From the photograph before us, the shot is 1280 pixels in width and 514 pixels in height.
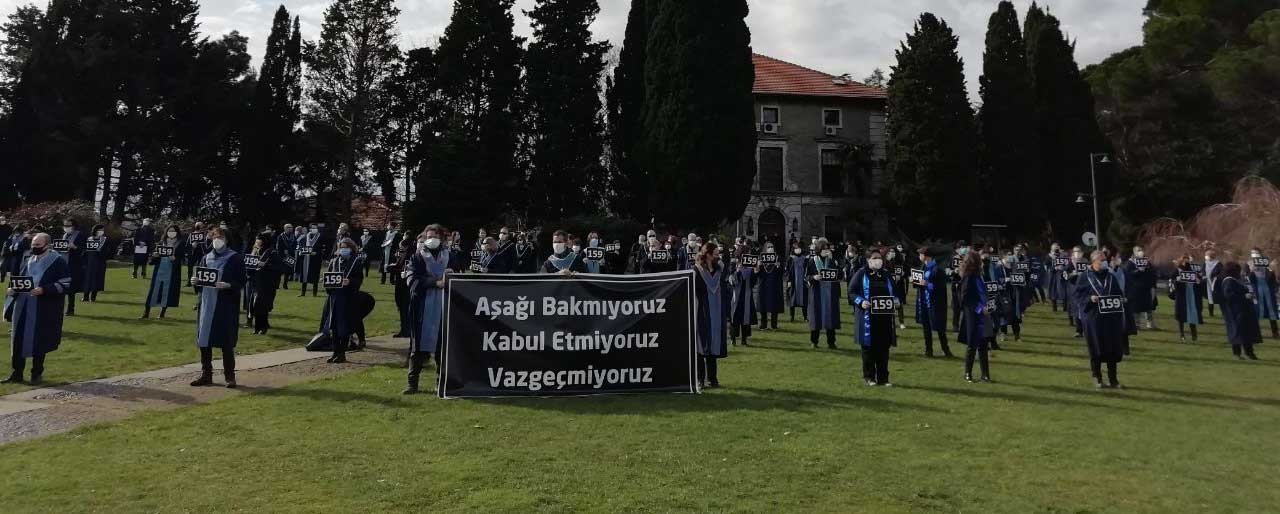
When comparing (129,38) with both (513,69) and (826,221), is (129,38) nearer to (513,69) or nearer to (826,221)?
(513,69)

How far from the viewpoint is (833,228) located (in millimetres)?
47625

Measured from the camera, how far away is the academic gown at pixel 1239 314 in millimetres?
14562

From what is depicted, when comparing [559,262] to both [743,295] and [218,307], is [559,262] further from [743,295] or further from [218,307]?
[218,307]

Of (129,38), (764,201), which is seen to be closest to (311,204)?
(129,38)

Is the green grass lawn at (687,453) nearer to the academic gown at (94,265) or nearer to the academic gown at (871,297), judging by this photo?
the academic gown at (871,297)

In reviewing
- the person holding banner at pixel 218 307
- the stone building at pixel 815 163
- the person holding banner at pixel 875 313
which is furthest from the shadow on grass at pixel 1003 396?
the stone building at pixel 815 163

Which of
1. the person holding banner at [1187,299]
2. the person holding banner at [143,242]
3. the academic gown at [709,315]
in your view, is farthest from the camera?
the person holding banner at [143,242]

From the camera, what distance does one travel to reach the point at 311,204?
5022 cm

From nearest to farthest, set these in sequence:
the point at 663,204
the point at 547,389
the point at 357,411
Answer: the point at 357,411 → the point at 547,389 → the point at 663,204

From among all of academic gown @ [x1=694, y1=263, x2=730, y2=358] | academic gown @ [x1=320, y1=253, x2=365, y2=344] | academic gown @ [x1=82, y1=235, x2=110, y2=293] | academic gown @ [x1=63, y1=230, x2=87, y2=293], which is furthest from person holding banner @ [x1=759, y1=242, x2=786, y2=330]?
academic gown @ [x1=82, y1=235, x2=110, y2=293]

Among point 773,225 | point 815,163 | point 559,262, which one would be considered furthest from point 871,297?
point 815,163

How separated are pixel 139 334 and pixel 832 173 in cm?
4080

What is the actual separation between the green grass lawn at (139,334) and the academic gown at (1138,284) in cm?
1677

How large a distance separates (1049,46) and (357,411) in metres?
46.7
